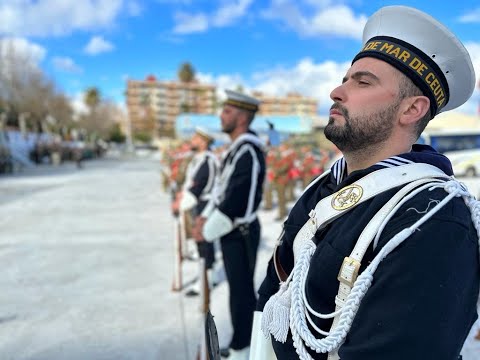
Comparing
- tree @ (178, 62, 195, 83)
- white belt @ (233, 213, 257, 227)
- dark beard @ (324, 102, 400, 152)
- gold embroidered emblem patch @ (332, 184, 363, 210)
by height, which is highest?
tree @ (178, 62, 195, 83)

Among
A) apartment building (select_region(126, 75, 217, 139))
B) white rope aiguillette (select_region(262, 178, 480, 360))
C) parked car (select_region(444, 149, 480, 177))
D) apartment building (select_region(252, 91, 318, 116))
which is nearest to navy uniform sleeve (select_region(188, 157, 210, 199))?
white rope aiguillette (select_region(262, 178, 480, 360))

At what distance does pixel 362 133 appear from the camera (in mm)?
1079

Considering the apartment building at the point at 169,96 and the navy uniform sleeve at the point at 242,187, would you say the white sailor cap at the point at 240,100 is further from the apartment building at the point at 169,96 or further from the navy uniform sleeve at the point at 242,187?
the apartment building at the point at 169,96

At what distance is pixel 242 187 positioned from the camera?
266 cm

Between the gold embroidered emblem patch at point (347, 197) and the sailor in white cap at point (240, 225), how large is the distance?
5.29ft

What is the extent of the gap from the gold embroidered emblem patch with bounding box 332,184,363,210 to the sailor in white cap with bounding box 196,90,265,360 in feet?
5.29

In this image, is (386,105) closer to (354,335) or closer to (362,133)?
(362,133)

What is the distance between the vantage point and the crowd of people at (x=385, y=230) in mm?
812

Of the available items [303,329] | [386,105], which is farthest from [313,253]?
[386,105]

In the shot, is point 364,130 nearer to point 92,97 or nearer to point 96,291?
point 96,291

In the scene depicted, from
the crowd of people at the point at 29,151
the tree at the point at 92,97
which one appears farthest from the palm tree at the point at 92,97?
the crowd of people at the point at 29,151

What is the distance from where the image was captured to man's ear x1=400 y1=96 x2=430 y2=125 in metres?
1.07

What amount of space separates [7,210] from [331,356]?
31.4 feet

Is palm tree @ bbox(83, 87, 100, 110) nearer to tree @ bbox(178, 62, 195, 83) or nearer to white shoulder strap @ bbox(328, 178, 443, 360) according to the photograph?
tree @ bbox(178, 62, 195, 83)
